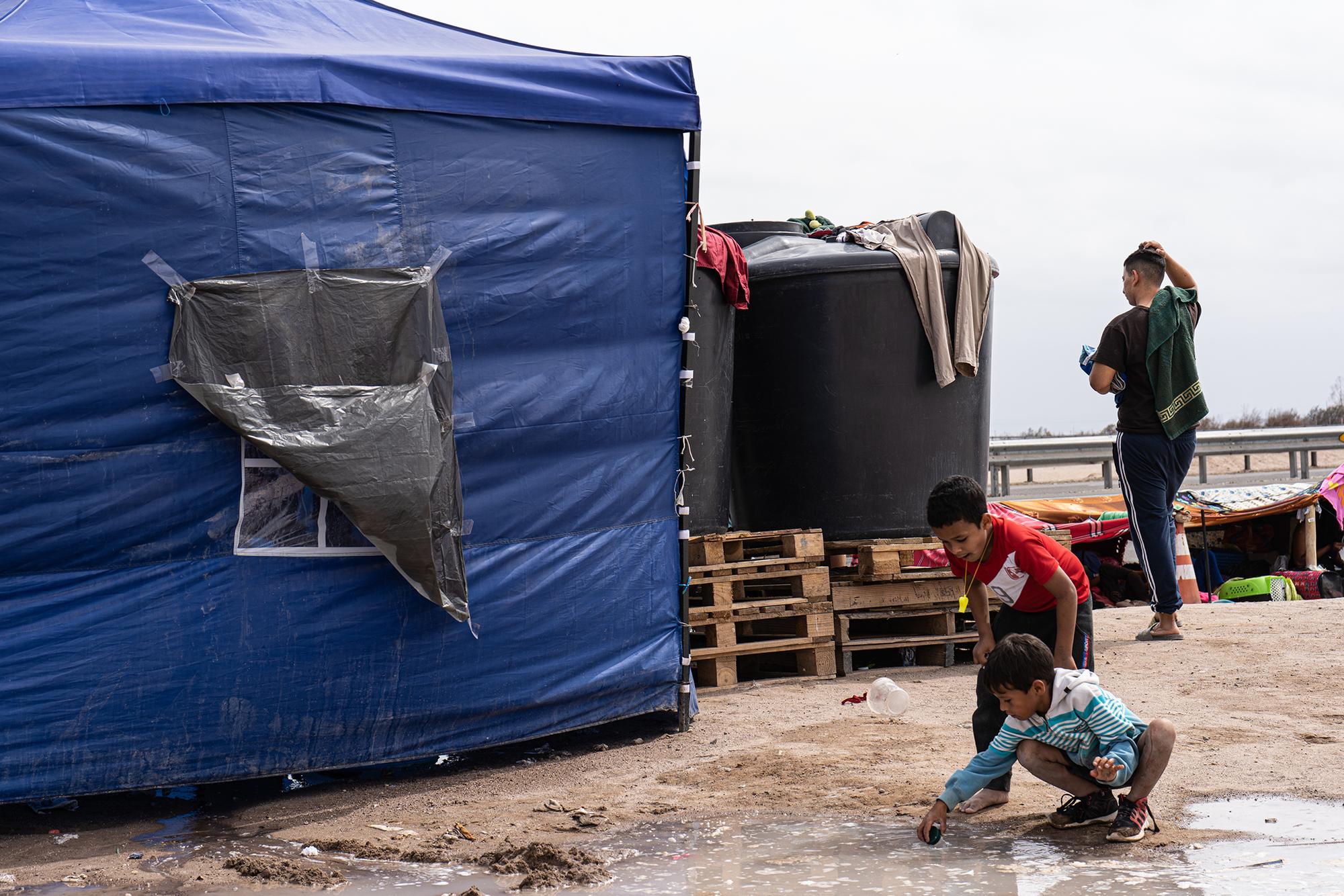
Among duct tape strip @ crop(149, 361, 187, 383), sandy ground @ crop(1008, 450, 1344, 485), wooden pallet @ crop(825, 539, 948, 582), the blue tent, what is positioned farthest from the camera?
sandy ground @ crop(1008, 450, 1344, 485)

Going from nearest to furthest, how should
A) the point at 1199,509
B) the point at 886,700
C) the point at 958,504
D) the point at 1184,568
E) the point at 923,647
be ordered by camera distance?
the point at 958,504 < the point at 886,700 < the point at 923,647 < the point at 1184,568 < the point at 1199,509

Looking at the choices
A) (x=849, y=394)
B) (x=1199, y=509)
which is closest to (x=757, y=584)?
(x=849, y=394)

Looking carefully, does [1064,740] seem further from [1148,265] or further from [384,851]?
[1148,265]

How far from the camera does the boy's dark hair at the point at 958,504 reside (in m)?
4.48

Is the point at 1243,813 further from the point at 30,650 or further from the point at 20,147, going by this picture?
the point at 20,147

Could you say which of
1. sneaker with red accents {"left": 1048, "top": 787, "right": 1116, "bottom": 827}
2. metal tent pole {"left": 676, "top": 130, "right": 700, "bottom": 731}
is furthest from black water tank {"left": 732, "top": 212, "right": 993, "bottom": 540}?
sneaker with red accents {"left": 1048, "top": 787, "right": 1116, "bottom": 827}

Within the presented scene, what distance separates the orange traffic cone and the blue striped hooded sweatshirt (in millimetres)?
6140

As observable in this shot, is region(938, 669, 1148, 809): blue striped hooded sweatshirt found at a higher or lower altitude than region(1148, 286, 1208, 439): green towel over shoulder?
lower

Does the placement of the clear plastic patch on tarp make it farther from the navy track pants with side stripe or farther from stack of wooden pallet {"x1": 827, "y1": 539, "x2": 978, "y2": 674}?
the navy track pants with side stripe

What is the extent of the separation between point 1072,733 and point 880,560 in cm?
327

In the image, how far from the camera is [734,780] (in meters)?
5.11

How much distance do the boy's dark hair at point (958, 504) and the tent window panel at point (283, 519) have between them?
84.1 inches

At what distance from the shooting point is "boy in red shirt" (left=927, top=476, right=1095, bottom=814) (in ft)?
14.7

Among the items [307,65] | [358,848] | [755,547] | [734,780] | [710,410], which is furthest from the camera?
[755,547]
